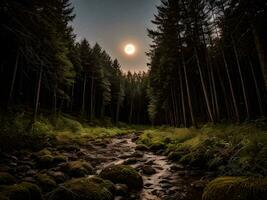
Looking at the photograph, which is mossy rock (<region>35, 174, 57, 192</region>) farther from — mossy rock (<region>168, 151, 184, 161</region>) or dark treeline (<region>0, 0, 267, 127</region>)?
mossy rock (<region>168, 151, 184, 161</region>)

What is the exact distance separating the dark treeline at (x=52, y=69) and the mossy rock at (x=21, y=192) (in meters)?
4.59

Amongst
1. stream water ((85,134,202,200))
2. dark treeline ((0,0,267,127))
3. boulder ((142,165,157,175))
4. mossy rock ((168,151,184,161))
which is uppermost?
dark treeline ((0,0,267,127))

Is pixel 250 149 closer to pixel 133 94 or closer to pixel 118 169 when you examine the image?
pixel 118 169

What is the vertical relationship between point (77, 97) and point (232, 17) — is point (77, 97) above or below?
above

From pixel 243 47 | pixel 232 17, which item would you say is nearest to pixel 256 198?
pixel 232 17

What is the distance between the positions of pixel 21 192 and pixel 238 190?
497 centimetres

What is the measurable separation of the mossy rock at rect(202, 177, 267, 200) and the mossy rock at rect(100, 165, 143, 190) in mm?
2591

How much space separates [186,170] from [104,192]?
424 centimetres

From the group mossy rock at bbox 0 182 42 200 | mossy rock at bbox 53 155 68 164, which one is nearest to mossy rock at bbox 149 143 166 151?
mossy rock at bbox 53 155 68 164

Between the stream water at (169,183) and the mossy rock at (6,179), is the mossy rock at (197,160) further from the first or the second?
the mossy rock at (6,179)

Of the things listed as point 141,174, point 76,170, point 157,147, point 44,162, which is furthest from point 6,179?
point 157,147

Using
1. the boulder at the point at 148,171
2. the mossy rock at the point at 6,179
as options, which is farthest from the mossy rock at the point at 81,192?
the boulder at the point at 148,171

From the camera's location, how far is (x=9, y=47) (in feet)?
51.6

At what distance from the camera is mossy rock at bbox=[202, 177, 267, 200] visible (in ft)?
13.0
